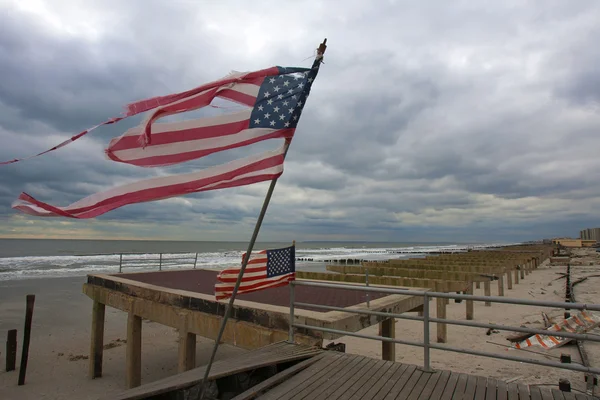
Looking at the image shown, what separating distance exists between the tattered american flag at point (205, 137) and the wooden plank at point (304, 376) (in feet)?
7.99

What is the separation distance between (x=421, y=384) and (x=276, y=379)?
69.8 inches

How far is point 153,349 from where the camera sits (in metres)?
15.0

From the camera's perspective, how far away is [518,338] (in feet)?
36.6

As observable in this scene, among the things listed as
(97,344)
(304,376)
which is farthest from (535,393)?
(97,344)

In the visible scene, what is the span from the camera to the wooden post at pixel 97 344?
12312 mm

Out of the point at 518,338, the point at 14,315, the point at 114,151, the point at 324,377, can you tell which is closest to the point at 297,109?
the point at 114,151

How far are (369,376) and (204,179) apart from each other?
3242 millimetres

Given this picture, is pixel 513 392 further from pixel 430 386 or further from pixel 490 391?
pixel 430 386

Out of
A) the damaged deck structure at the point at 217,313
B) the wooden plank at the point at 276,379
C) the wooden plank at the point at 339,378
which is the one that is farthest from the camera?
the damaged deck structure at the point at 217,313

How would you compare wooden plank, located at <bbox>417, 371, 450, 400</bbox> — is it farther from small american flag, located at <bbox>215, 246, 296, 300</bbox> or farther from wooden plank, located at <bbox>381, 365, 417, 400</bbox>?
small american flag, located at <bbox>215, 246, 296, 300</bbox>

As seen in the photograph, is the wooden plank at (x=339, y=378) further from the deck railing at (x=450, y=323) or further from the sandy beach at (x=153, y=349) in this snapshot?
the sandy beach at (x=153, y=349)

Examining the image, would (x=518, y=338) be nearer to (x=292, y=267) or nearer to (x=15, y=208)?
(x=292, y=267)

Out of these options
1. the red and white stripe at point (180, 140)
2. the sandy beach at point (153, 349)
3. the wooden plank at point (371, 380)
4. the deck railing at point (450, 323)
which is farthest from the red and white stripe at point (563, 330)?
the red and white stripe at point (180, 140)

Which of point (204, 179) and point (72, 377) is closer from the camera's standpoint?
point (204, 179)
